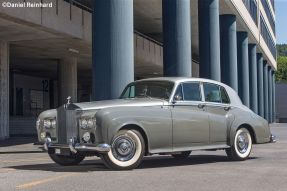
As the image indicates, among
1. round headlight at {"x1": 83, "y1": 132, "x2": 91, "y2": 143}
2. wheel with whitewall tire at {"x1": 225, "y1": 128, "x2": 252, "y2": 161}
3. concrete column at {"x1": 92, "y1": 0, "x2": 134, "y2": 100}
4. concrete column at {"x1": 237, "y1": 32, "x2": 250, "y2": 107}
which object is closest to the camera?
round headlight at {"x1": 83, "y1": 132, "x2": 91, "y2": 143}

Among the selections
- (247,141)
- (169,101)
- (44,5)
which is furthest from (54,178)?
(44,5)

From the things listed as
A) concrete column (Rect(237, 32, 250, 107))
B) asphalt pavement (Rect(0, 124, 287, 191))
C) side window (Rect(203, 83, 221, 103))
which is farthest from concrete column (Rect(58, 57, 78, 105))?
asphalt pavement (Rect(0, 124, 287, 191))

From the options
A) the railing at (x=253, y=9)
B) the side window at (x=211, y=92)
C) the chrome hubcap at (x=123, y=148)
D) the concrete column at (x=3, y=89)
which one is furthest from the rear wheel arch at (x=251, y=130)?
the railing at (x=253, y=9)

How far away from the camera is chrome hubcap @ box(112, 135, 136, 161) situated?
9503 mm

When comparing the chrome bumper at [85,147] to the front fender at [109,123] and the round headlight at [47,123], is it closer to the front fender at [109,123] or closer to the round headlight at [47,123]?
the front fender at [109,123]

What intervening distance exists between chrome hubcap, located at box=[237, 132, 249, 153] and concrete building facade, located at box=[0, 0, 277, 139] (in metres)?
4.74

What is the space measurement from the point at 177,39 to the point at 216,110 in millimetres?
11285

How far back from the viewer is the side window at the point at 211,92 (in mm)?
11312

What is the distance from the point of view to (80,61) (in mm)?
39875

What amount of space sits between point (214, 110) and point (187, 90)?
79 centimetres

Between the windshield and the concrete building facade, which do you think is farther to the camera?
the concrete building facade

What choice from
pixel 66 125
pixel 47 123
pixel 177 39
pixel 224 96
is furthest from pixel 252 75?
pixel 66 125

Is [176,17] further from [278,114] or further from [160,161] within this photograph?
[278,114]

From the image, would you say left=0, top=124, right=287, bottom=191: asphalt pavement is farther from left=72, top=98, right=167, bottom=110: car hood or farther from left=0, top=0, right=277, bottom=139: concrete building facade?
left=0, top=0, right=277, bottom=139: concrete building facade
